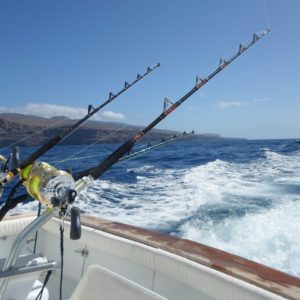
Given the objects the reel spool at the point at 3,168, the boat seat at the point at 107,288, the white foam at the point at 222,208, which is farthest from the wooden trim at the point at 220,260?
the white foam at the point at 222,208

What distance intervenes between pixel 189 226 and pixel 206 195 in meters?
2.06

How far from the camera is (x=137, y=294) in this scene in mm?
1230

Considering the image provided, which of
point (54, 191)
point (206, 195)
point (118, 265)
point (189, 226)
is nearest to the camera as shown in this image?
point (54, 191)

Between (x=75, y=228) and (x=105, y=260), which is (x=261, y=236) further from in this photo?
(x=75, y=228)

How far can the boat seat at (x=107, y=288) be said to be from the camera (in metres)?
1.24

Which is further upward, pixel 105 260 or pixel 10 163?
pixel 10 163

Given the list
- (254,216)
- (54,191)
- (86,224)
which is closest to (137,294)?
(54,191)

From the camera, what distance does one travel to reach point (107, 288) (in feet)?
4.35

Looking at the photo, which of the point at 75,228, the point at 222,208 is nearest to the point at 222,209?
the point at 222,208

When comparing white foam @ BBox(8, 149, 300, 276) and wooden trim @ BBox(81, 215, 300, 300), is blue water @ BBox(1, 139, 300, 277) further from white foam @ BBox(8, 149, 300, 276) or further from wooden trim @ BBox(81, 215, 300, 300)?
wooden trim @ BBox(81, 215, 300, 300)

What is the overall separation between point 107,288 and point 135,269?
1.74ft

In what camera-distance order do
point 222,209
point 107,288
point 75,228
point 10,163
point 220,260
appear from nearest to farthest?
point 75,228 < point 107,288 < point 10,163 < point 220,260 < point 222,209

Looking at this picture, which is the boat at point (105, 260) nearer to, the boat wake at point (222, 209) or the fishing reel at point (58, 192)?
the fishing reel at point (58, 192)

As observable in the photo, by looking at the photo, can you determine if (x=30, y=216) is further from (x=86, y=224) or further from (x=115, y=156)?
(x=115, y=156)
